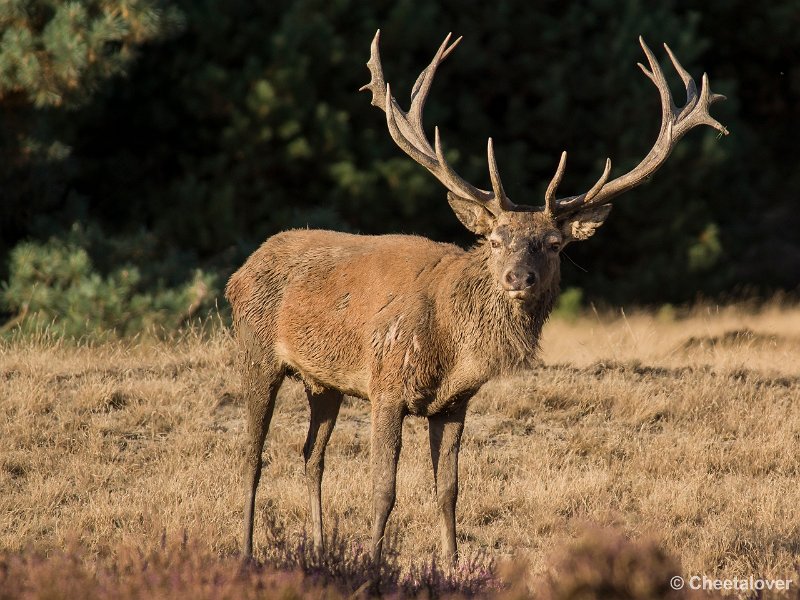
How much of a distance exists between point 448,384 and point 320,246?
4.67ft

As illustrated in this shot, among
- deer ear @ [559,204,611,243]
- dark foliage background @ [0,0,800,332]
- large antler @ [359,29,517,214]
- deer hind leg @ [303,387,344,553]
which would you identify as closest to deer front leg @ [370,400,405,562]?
deer hind leg @ [303,387,344,553]

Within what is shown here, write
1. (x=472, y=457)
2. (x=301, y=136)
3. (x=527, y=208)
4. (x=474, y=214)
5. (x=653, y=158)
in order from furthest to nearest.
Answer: (x=301, y=136)
(x=472, y=457)
(x=653, y=158)
(x=474, y=214)
(x=527, y=208)

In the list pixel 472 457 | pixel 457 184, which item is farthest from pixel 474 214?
pixel 472 457

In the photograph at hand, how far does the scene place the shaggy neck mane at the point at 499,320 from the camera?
6453 mm

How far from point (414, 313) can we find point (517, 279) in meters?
0.65

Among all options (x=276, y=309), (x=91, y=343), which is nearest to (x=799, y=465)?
(x=276, y=309)

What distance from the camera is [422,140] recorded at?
23.7ft

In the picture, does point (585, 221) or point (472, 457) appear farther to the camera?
point (472, 457)

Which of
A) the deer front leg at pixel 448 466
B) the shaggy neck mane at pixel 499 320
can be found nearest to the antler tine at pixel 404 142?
the shaggy neck mane at pixel 499 320

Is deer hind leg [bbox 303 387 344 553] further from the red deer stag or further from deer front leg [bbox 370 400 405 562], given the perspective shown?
deer front leg [bbox 370 400 405 562]

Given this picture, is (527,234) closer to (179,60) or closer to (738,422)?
(738,422)

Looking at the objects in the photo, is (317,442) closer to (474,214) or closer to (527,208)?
(474,214)

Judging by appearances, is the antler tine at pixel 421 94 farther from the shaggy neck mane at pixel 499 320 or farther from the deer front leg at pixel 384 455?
the deer front leg at pixel 384 455

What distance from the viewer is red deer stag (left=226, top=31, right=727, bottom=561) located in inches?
254
